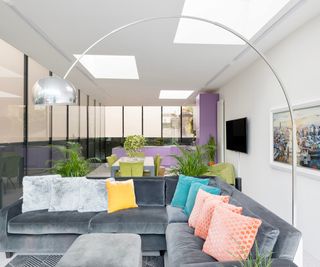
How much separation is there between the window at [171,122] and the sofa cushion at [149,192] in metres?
9.06

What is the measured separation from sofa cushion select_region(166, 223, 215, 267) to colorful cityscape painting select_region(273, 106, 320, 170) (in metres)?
1.74

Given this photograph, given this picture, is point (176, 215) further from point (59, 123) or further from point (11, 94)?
point (59, 123)

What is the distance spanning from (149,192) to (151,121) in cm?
944

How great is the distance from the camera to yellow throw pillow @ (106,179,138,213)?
11.6ft

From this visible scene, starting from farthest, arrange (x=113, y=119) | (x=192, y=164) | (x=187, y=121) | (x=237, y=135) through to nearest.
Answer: (x=113, y=119) < (x=187, y=121) < (x=237, y=135) < (x=192, y=164)

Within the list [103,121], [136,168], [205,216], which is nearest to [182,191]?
[205,216]

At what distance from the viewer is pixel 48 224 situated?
3.13 metres

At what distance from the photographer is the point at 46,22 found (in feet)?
11.3

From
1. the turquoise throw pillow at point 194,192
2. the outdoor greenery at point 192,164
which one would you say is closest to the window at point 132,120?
the outdoor greenery at point 192,164

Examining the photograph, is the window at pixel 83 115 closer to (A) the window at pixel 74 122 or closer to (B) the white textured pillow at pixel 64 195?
(A) the window at pixel 74 122

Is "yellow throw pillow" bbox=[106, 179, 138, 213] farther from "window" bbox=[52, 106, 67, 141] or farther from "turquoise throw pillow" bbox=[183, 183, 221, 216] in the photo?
"window" bbox=[52, 106, 67, 141]

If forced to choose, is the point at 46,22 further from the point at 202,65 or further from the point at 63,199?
the point at 202,65

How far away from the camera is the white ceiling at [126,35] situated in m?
3.05

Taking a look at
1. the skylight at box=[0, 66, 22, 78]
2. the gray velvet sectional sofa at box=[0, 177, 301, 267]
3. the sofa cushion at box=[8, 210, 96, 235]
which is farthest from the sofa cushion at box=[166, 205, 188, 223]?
the skylight at box=[0, 66, 22, 78]
